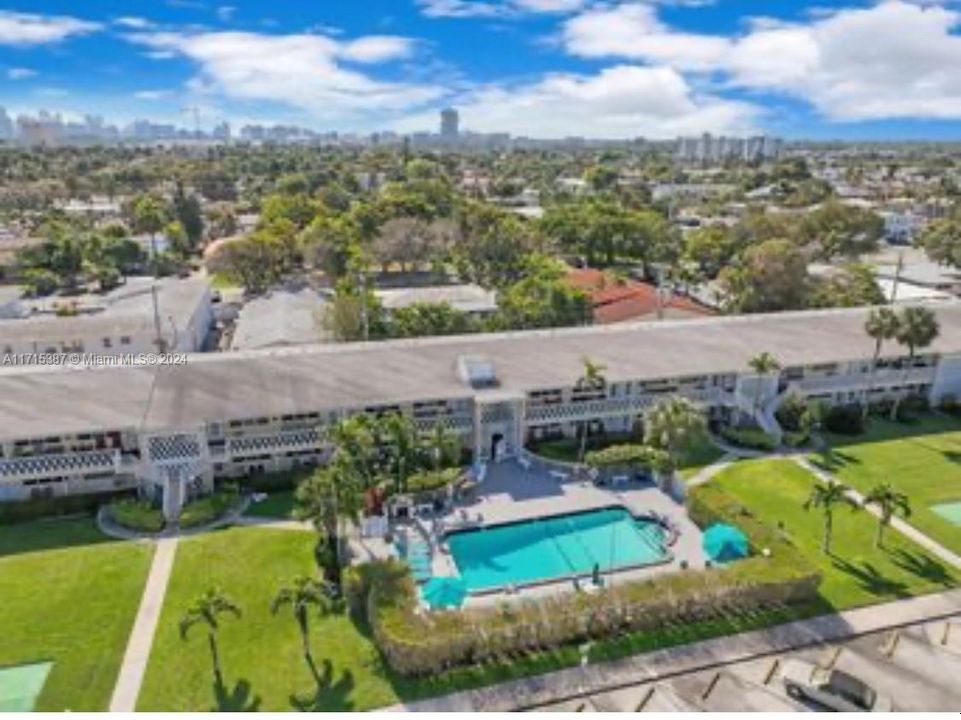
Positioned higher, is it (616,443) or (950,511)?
(616,443)

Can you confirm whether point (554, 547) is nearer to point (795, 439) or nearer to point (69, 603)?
point (795, 439)

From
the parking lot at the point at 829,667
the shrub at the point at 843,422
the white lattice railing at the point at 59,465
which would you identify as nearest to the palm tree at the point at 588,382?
the shrub at the point at 843,422

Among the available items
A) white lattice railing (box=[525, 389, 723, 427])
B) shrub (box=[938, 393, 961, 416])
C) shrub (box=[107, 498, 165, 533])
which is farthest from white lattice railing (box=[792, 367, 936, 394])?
shrub (box=[107, 498, 165, 533])

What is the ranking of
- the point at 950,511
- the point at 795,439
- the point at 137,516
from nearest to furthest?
the point at 137,516 < the point at 950,511 < the point at 795,439

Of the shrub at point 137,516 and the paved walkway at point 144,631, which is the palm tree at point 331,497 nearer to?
the paved walkway at point 144,631

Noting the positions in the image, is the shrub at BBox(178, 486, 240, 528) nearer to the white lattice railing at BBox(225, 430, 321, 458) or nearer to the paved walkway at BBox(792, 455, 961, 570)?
the white lattice railing at BBox(225, 430, 321, 458)

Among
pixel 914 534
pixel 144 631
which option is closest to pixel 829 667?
pixel 914 534

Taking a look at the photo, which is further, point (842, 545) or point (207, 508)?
point (207, 508)
